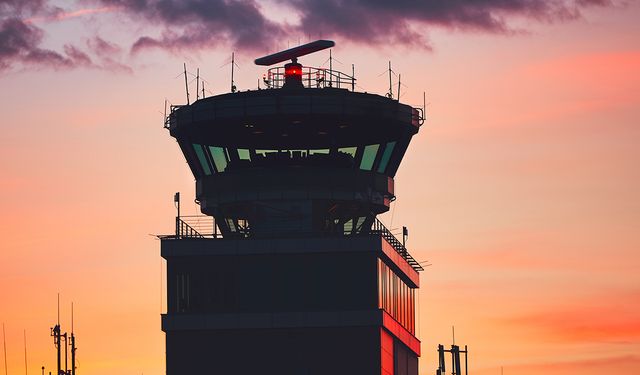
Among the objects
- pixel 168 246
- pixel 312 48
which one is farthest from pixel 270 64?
pixel 168 246

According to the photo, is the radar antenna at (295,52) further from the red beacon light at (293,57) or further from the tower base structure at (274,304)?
the tower base structure at (274,304)

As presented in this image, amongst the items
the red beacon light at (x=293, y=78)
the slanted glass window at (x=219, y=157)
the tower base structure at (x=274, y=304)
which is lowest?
the tower base structure at (x=274, y=304)

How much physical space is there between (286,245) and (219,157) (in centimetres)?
1190

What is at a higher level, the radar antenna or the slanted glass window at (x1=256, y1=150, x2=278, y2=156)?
the radar antenna

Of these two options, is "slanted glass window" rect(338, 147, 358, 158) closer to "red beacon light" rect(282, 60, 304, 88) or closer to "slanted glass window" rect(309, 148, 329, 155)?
"slanted glass window" rect(309, 148, 329, 155)

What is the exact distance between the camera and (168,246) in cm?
19512

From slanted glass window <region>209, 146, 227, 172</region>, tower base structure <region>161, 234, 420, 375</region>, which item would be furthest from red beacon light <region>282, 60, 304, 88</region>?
tower base structure <region>161, 234, 420, 375</region>

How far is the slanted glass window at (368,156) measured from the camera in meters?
199

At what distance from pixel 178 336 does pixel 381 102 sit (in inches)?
1121

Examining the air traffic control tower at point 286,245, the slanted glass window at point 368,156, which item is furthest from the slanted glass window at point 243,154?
the slanted glass window at point 368,156

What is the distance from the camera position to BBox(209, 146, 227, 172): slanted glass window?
653ft

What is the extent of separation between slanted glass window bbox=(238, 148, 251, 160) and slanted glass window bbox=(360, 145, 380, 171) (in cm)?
1059

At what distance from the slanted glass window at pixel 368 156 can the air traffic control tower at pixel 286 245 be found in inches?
3.7

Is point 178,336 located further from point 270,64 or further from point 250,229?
point 270,64
